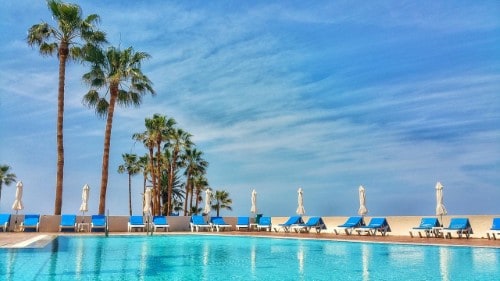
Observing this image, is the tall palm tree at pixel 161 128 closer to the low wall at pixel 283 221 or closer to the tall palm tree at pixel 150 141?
the tall palm tree at pixel 150 141

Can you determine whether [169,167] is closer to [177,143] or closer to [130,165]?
[177,143]

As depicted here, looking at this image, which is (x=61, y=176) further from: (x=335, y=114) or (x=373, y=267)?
(x=373, y=267)

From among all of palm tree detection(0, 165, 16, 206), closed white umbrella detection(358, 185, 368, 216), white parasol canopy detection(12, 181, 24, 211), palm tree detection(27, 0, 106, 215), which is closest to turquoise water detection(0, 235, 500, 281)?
closed white umbrella detection(358, 185, 368, 216)

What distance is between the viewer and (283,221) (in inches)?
1124

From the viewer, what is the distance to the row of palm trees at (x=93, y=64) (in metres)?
27.0

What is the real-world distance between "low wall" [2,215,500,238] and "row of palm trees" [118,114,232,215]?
427 inches

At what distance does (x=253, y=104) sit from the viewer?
35125 millimetres

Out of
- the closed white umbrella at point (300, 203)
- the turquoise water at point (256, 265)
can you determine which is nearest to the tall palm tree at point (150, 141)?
the closed white umbrella at point (300, 203)

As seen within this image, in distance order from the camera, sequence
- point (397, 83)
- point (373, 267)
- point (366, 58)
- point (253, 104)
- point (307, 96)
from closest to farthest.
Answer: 1. point (373, 267)
2. point (366, 58)
3. point (397, 83)
4. point (307, 96)
5. point (253, 104)

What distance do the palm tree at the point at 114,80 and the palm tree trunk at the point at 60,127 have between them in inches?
64.4

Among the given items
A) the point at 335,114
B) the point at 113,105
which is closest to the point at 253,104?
the point at 335,114

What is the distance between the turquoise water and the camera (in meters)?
8.59

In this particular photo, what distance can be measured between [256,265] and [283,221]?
60.0ft

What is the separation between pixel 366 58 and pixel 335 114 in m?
10.2
